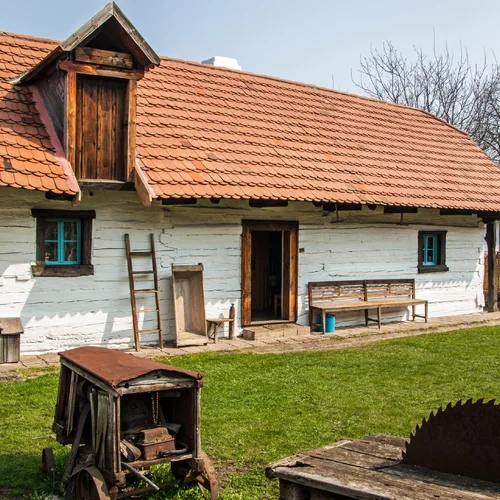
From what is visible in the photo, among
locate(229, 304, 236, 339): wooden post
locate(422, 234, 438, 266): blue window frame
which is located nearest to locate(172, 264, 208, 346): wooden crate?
locate(229, 304, 236, 339): wooden post

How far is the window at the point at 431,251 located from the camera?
49.2 ft

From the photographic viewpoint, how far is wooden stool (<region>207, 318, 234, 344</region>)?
37.4 feet

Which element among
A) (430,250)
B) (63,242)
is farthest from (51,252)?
(430,250)

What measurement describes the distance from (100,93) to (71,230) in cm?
209

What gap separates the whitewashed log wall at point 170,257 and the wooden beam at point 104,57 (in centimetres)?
194

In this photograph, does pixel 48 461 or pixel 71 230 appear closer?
pixel 48 461

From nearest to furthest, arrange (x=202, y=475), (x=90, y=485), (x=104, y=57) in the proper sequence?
(x=90, y=485)
(x=202, y=475)
(x=104, y=57)

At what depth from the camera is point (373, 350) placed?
10.9 meters

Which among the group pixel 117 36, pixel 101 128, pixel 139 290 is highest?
pixel 117 36

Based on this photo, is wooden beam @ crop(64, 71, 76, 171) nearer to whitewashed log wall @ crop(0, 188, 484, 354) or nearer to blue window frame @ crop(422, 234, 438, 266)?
whitewashed log wall @ crop(0, 188, 484, 354)

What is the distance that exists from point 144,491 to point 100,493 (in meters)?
0.32

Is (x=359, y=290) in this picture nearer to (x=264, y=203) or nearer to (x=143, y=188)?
(x=264, y=203)

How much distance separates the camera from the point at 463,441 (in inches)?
127

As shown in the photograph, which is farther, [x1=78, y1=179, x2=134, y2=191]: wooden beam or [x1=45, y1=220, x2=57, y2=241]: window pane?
[x1=45, y1=220, x2=57, y2=241]: window pane
